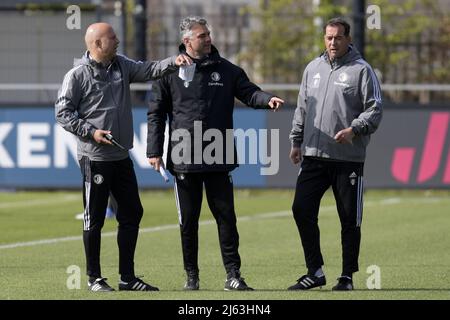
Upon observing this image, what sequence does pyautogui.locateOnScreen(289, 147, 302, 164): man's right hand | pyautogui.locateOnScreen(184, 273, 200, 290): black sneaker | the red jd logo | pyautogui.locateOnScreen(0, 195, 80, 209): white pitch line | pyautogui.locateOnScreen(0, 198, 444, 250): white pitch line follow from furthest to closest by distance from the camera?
the red jd logo, pyautogui.locateOnScreen(0, 195, 80, 209): white pitch line, pyautogui.locateOnScreen(0, 198, 444, 250): white pitch line, pyautogui.locateOnScreen(289, 147, 302, 164): man's right hand, pyautogui.locateOnScreen(184, 273, 200, 290): black sneaker

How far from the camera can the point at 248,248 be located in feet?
48.6

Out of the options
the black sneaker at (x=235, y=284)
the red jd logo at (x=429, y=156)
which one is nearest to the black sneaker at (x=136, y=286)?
the black sneaker at (x=235, y=284)

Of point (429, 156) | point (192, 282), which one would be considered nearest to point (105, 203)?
point (192, 282)

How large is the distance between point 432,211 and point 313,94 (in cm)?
824

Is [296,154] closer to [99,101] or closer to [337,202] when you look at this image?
[337,202]

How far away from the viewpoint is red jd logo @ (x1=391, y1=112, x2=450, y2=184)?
20.8 meters

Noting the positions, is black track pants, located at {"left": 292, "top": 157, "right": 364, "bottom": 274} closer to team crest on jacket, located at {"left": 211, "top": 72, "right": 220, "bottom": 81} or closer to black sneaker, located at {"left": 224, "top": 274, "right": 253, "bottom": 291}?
black sneaker, located at {"left": 224, "top": 274, "right": 253, "bottom": 291}

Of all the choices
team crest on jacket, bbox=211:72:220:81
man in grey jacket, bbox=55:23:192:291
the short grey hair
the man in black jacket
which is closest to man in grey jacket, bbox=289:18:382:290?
the man in black jacket

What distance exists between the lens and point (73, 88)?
10.9 m

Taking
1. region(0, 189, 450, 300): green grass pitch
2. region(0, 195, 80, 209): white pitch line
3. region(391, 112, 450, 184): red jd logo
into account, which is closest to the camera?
region(0, 189, 450, 300): green grass pitch

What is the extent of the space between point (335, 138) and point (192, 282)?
166cm

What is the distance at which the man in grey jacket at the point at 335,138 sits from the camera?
11.0m

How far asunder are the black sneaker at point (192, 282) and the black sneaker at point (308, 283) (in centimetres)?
75
